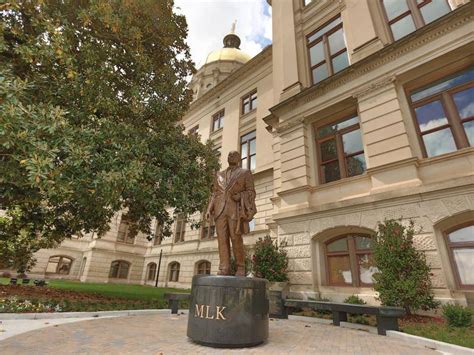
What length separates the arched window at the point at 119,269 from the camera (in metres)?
27.9

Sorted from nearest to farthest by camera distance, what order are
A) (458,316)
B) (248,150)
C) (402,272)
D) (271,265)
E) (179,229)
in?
(458,316) < (402,272) < (271,265) < (248,150) < (179,229)

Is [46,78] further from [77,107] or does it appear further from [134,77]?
[134,77]

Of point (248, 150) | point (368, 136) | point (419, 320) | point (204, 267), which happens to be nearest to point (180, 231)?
point (204, 267)

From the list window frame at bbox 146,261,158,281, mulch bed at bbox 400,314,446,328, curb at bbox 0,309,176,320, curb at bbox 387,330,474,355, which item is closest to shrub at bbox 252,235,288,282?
curb at bbox 0,309,176,320

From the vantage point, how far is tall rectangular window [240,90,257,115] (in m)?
23.7

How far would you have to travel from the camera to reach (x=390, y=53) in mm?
10844

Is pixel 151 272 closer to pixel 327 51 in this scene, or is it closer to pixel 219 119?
pixel 219 119

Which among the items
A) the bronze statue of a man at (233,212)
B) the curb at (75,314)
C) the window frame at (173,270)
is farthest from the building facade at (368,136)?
the window frame at (173,270)

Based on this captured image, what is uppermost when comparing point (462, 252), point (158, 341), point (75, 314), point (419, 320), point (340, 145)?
point (340, 145)

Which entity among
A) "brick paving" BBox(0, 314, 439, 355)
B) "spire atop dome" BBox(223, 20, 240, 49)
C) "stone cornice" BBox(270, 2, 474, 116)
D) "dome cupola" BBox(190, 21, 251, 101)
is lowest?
"brick paving" BBox(0, 314, 439, 355)

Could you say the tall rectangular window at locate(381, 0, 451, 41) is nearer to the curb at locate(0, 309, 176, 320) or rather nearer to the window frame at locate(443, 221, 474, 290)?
the window frame at locate(443, 221, 474, 290)

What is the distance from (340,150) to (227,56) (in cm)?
3572

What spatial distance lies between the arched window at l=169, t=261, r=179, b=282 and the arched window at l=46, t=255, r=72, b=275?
11.1 metres

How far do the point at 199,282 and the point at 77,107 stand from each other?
673 centimetres
